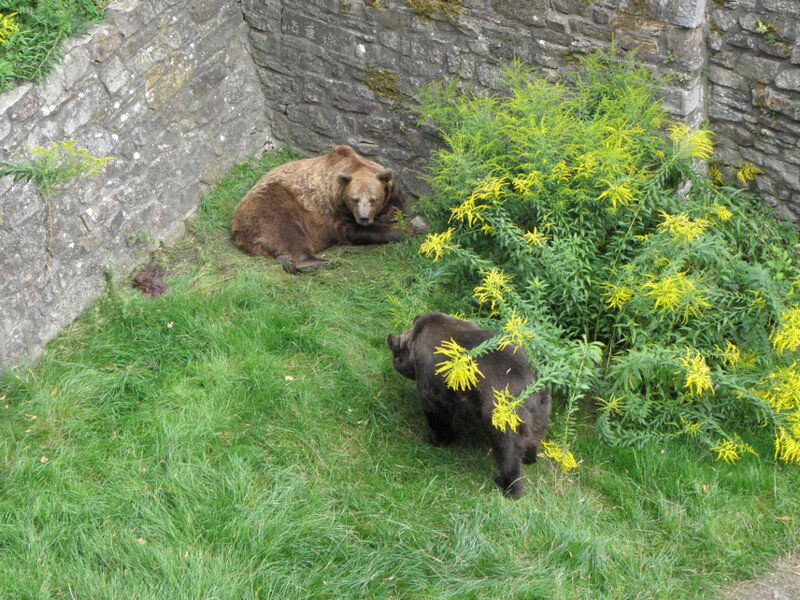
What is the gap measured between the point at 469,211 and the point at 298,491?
1.92m

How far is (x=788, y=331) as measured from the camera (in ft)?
14.6

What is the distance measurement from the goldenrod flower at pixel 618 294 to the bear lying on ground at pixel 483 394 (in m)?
0.74

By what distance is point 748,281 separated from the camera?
16.0 ft

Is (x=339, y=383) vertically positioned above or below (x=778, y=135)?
below

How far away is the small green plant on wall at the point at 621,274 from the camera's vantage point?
4551 millimetres

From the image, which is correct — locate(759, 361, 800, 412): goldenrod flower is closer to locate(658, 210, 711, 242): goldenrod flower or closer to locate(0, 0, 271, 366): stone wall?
locate(658, 210, 711, 242): goldenrod flower

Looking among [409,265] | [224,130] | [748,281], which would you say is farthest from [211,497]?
[224,130]

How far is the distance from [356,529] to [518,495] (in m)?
0.87

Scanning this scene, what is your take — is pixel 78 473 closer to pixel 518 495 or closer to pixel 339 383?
pixel 339 383

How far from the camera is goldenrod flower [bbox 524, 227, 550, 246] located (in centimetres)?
477

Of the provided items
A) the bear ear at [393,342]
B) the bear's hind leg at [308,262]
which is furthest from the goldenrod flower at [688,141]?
the bear's hind leg at [308,262]

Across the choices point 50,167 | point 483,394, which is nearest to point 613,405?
point 483,394

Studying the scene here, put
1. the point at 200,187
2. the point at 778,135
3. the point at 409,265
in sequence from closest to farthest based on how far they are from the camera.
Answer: the point at 778,135 < the point at 409,265 < the point at 200,187

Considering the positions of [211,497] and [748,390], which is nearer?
[211,497]
